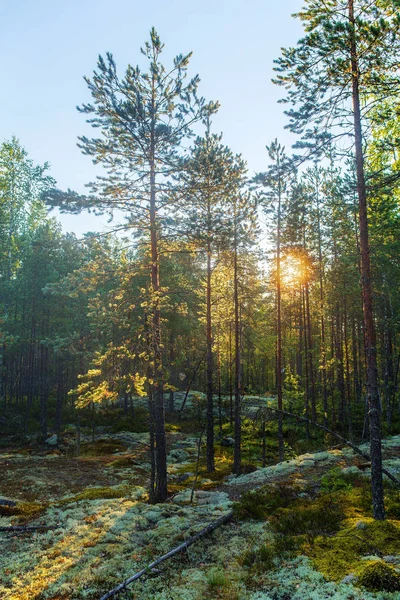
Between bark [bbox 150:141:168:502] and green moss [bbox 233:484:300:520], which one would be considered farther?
bark [bbox 150:141:168:502]

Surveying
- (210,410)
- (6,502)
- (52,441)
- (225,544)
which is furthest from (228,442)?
(225,544)

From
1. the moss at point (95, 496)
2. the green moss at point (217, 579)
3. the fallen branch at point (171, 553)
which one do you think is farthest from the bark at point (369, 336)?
the moss at point (95, 496)

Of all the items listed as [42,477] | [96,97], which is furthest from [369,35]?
[42,477]

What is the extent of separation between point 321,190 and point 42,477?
2728 centimetres

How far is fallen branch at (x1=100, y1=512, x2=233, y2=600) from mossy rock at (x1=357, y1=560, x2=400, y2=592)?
322 centimetres

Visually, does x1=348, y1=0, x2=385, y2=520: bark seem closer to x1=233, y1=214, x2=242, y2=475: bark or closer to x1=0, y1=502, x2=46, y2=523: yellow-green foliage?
x1=233, y1=214, x2=242, y2=475: bark

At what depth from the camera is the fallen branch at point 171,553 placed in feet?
18.0

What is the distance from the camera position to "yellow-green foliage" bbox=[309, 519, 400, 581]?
566 cm

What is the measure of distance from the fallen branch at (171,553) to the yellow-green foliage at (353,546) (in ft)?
7.36

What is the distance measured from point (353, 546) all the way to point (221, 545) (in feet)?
8.31

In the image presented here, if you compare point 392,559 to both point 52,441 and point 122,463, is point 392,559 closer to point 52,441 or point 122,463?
point 122,463

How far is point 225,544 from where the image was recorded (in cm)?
722

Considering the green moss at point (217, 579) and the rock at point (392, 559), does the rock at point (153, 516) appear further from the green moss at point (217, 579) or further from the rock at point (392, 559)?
the rock at point (392, 559)

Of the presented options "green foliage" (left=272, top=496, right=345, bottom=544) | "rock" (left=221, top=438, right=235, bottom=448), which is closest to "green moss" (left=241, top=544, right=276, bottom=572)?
"green foliage" (left=272, top=496, right=345, bottom=544)
